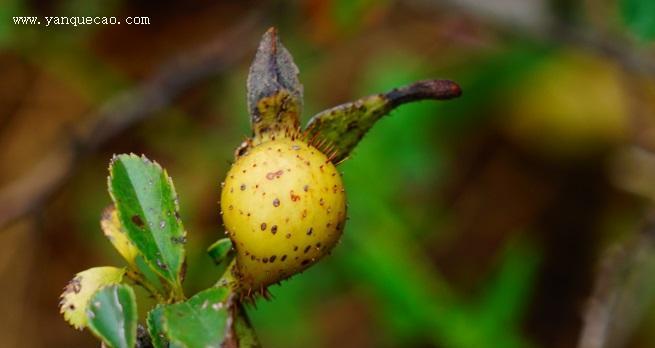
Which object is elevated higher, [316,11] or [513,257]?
[316,11]

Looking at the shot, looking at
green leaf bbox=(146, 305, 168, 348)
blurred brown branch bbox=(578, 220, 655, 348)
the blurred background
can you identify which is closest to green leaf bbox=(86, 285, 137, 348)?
green leaf bbox=(146, 305, 168, 348)

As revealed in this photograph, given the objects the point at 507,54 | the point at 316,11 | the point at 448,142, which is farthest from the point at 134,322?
the point at 448,142

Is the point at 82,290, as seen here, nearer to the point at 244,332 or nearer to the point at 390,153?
the point at 244,332

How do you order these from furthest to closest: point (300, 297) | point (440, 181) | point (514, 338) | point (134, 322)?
point (440, 181), point (300, 297), point (514, 338), point (134, 322)

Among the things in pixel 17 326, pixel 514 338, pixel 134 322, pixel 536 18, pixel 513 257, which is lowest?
pixel 134 322

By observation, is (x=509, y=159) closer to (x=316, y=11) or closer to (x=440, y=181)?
(x=440, y=181)

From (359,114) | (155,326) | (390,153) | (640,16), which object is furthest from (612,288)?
(390,153)

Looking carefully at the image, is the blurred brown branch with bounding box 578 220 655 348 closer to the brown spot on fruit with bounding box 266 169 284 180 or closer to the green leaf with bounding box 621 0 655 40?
the green leaf with bounding box 621 0 655 40

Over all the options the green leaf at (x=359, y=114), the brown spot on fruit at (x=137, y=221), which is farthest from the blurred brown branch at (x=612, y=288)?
the brown spot on fruit at (x=137, y=221)

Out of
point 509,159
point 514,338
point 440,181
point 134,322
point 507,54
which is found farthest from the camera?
point 509,159
